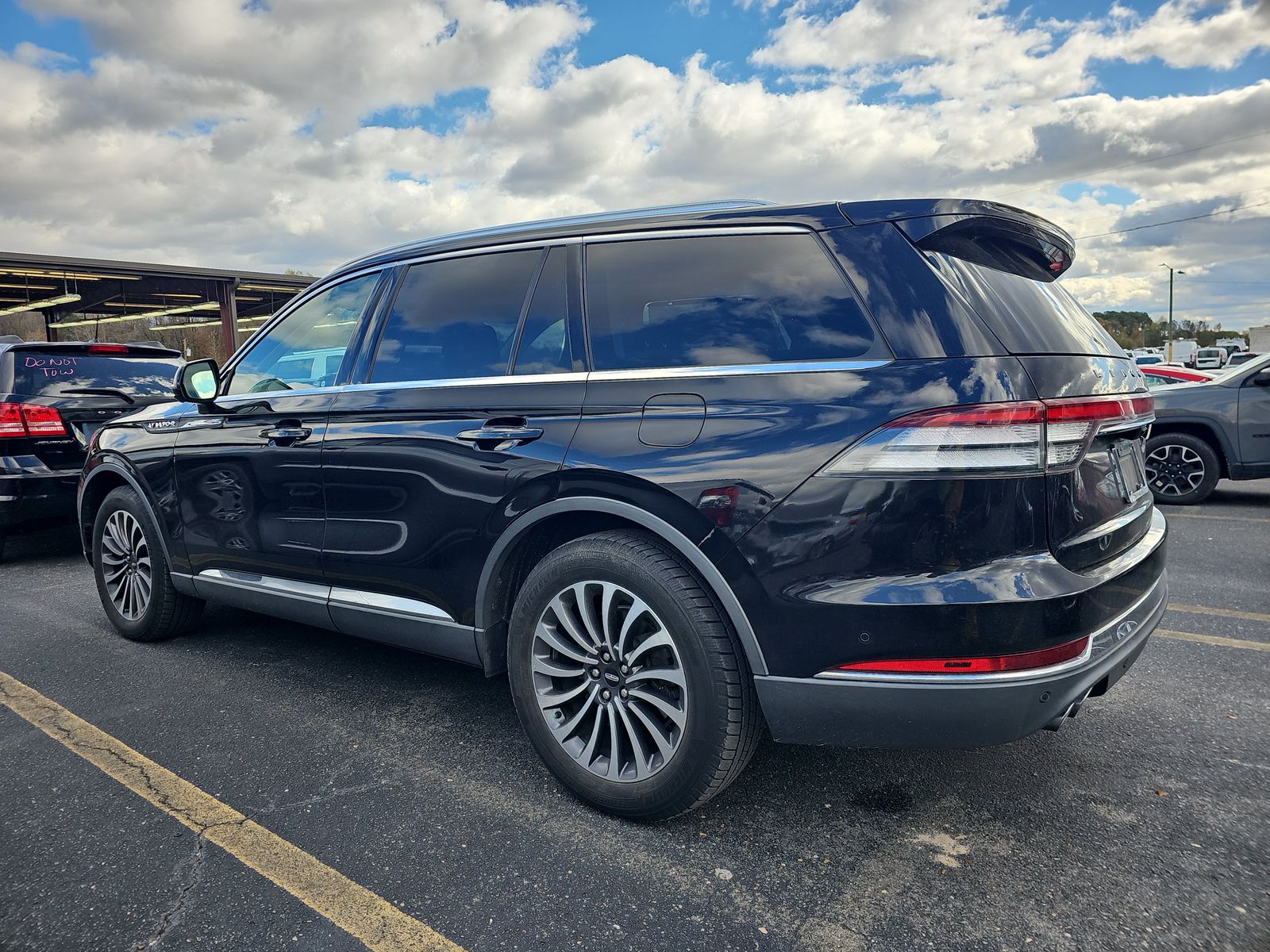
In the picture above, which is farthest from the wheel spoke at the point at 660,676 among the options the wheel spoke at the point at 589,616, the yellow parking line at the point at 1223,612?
the yellow parking line at the point at 1223,612

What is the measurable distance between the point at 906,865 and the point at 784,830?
13.7 inches

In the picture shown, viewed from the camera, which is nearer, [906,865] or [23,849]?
[906,865]

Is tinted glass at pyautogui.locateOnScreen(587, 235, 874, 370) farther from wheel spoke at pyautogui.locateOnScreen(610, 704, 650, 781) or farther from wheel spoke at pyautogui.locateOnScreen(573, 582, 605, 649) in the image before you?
wheel spoke at pyautogui.locateOnScreen(610, 704, 650, 781)

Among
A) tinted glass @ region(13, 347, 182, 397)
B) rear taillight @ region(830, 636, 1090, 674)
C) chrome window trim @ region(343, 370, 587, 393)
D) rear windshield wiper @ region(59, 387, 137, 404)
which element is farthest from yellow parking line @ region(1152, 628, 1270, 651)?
rear windshield wiper @ region(59, 387, 137, 404)

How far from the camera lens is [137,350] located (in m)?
6.80

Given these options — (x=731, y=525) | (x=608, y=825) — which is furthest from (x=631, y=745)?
(x=731, y=525)

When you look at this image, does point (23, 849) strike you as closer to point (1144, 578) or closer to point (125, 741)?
point (125, 741)

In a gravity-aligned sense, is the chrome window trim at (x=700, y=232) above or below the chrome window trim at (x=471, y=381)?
above

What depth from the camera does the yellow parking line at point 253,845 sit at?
2.05 metres

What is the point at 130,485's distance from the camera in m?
4.30

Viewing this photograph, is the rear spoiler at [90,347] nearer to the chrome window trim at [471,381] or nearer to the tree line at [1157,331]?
the chrome window trim at [471,381]

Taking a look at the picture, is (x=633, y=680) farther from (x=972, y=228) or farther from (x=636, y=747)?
(x=972, y=228)

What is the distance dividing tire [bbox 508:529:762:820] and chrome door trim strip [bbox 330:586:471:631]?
1.19ft

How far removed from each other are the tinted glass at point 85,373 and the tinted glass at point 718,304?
4.84 meters
